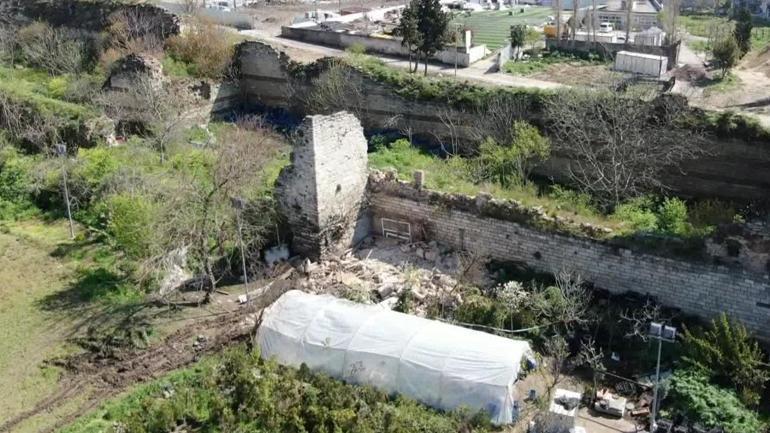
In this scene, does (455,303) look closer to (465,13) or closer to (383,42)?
(383,42)

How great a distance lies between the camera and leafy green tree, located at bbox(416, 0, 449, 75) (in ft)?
104

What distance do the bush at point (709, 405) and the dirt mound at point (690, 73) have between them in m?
23.6

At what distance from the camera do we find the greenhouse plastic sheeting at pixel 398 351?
12844 mm

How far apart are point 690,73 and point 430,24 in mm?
12224

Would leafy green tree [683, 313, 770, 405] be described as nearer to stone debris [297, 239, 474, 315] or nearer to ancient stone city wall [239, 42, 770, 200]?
stone debris [297, 239, 474, 315]

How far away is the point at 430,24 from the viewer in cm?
3186

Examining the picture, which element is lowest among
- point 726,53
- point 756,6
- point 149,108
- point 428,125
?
point 428,125

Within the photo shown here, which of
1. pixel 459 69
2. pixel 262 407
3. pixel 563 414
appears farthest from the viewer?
pixel 459 69

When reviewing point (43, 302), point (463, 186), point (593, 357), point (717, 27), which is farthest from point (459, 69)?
point (43, 302)

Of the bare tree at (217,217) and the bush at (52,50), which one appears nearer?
the bare tree at (217,217)

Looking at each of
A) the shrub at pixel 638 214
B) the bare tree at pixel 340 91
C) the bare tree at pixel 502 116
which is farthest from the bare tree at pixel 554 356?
the bare tree at pixel 340 91

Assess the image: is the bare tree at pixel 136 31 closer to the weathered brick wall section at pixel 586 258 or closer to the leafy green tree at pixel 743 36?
the weathered brick wall section at pixel 586 258

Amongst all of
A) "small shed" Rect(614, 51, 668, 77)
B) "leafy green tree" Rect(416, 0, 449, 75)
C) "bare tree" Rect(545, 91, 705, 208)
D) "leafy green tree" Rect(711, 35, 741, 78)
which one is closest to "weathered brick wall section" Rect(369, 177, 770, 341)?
"bare tree" Rect(545, 91, 705, 208)

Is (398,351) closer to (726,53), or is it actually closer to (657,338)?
(657,338)
